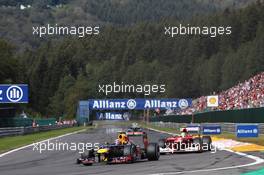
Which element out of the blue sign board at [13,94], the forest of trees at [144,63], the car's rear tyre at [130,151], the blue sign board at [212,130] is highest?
the forest of trees at [144,63]

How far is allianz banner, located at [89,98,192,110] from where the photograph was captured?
64.7 meters

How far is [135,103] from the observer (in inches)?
2638

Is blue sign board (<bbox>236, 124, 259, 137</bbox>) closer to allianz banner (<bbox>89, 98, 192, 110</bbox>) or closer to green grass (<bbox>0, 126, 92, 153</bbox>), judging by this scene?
green grass (<bbox>0, 126, 92, 153</bbox>)

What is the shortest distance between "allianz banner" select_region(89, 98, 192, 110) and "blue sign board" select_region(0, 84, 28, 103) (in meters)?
23.8

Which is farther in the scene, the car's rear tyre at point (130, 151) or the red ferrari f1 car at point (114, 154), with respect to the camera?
the car's rear tyre at point (130, 151)

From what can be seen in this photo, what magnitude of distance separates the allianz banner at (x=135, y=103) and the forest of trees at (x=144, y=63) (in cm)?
862

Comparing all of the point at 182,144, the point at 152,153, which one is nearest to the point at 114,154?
the point at 152,153

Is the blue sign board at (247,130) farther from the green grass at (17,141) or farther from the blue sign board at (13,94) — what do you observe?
the blue sign board at (13,94)

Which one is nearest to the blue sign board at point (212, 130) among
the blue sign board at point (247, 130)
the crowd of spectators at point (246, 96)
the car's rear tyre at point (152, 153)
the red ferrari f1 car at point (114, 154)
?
the crowd of spectators at point (246, 96)

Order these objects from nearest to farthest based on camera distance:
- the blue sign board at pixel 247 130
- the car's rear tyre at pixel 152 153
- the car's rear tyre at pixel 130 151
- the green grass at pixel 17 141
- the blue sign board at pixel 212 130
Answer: the car's rear tyre at pixel 130 151
the car's rear tyre at pixel 152 153
the green grass at pixel 17 141
the blue sign board at pixel 247 130
the blue sign board at pixel 212 130

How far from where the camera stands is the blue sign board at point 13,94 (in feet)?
118

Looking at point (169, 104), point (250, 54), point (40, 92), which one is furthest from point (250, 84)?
point (40, 92)

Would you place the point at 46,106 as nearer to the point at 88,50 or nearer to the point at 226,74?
the point at 88,50

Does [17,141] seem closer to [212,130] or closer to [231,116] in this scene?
[212,130]
